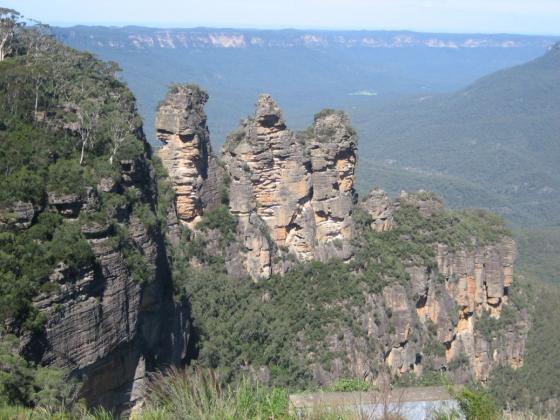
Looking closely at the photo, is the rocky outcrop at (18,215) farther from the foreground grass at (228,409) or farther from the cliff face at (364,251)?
the cliff face at (364,251)

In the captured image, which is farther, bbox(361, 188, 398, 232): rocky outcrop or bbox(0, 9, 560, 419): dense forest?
bbox(361, 188, 398, 232): rocky outcrop

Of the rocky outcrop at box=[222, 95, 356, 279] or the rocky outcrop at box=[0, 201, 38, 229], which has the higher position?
the rocky outcrop at box=[0, 201, 38, 229]

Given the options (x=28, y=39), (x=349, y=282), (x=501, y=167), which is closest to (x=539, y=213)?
(x=501, y=167)

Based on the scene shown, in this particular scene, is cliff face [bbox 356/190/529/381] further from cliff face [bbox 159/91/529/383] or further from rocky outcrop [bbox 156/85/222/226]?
rocky outcrop [bbox 156/85/222/226]

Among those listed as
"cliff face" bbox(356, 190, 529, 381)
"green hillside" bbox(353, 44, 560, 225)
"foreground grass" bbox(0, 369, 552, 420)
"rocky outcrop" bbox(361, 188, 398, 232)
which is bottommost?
"green hillside" bbox(353, 44, 560, 225)

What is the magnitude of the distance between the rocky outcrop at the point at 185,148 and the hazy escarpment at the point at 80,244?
189 inches

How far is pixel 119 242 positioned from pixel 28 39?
52.4 ft

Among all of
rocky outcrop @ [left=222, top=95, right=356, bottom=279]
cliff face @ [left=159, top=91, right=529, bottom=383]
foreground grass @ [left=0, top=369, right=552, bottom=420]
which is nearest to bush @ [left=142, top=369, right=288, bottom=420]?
foreground grass @ [left=0, top=369, right=552, bottom=420]

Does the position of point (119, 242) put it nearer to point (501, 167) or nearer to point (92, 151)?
point (92, 151)

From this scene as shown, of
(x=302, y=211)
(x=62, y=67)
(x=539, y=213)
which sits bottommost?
(x=539, y=213)

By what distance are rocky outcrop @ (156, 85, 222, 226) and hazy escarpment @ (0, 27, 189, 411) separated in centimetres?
481

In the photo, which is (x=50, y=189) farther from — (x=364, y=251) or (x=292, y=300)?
(x=364, y=251)

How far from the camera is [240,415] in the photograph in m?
15.3

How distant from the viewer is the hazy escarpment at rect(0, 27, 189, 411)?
1895 cm
